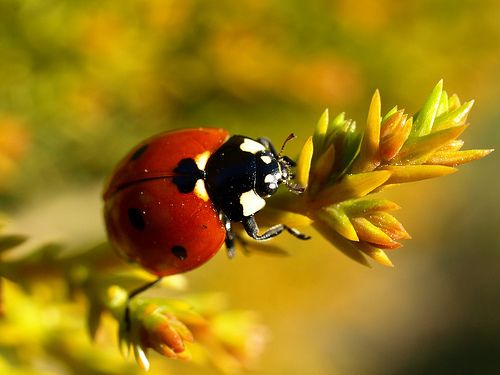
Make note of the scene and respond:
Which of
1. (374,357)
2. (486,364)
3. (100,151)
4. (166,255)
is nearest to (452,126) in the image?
(166,255)

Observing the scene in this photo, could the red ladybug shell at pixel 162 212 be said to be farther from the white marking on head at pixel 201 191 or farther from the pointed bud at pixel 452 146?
the pointed bud at pixel 452 146

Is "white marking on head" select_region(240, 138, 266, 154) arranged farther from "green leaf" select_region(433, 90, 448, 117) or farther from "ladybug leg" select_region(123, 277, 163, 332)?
"green leaf" select_region(433, 90, 448, 117)

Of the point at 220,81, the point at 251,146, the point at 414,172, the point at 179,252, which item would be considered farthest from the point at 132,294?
the point at 220,81

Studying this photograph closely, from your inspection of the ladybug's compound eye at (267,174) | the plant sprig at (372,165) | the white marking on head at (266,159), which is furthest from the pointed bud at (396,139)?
the white marking on head at (266,159)

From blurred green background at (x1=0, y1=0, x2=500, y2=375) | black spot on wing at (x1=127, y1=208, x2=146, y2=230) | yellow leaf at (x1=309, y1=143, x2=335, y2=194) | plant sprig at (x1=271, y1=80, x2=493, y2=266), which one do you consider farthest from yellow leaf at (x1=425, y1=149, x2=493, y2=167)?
blurred green background at (x1=0, y1=0, x2=500, y2=375)

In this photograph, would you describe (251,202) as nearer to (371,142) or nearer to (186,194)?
(186,194)
